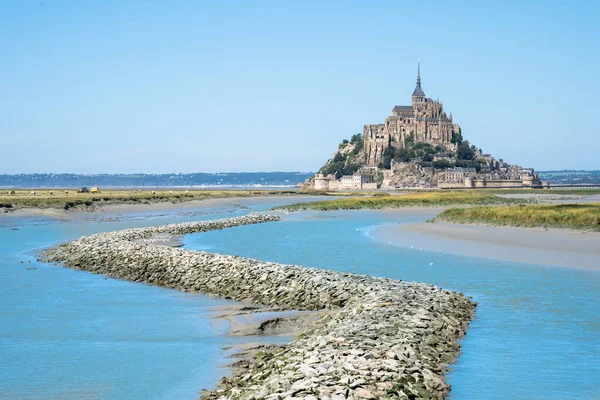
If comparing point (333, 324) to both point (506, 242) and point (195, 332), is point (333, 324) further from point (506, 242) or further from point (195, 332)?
point (506, 242)

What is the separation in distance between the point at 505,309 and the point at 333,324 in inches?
213

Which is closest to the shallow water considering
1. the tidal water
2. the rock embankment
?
the tidal water

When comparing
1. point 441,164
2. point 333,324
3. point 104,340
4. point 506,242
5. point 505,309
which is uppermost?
point 441,164

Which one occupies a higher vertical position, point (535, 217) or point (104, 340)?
point (535, 217)

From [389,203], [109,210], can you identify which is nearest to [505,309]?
[109,210]

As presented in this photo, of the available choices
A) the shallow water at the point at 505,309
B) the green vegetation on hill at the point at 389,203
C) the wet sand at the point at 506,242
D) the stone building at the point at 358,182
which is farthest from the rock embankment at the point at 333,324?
the stone building at the point at 358,182

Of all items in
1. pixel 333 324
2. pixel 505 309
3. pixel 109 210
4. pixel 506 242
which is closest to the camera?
pixel 333 324

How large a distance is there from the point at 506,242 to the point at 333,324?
22186 mm

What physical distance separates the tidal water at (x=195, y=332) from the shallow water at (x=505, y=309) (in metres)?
0.03

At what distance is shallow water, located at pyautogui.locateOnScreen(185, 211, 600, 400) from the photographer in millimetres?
12773

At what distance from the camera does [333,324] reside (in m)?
15.8

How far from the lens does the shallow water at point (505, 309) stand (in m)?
12.8

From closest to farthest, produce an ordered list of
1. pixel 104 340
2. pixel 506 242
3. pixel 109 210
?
pixel 104 340 → pixel 506 242 → pixel 109 210

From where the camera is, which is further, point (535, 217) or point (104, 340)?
point (535, 217)
